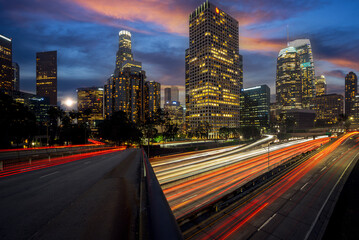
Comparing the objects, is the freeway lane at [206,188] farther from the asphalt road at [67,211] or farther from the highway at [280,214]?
the asphalt road at [67,211]

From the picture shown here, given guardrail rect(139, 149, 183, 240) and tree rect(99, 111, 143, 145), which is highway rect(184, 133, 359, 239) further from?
tree rect(99, 111, 143, 145)

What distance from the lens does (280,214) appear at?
59.9 ft

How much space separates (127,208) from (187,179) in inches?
780

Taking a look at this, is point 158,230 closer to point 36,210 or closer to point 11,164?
point 36,210

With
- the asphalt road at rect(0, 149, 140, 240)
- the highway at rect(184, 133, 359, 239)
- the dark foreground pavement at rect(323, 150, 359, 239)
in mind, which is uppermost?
the asphalt road at rect(0, 149, 140, 240)

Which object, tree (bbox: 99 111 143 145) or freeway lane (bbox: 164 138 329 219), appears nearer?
freeway lane (bbox: 164 138 329 219)

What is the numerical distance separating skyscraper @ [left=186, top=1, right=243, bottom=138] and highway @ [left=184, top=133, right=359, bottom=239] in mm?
126987

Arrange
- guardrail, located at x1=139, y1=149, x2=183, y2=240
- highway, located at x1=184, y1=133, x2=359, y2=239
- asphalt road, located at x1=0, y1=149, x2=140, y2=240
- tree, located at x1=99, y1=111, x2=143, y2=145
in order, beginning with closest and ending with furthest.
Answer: guardrail, located at x1=139, y1=149, x2=183, y2=240
asphalt road, located at x1=0, y1=149, x2=140, y2=240
highway, located at x1=184, y1=133, x2=359, y2=239
tree, located at x1=99, y1=111, x2=143, y2=145

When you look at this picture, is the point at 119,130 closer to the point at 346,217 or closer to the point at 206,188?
the point at 206,188

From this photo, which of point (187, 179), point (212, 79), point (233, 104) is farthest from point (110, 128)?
point (233, 104)

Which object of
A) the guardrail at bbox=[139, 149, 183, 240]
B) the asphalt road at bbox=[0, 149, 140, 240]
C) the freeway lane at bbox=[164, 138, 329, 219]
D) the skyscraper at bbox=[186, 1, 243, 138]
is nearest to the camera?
the guardrail at bbox=[139, 149, 183, 240]

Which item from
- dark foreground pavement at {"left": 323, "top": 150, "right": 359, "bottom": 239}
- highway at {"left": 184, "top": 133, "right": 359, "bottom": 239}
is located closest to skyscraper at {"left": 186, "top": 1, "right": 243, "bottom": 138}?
dark foreground pavement at {"left": 323, "top": 150, "right": 359, "bottom": 239}

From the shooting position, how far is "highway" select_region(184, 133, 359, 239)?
15.2m

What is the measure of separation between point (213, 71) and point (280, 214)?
160m
